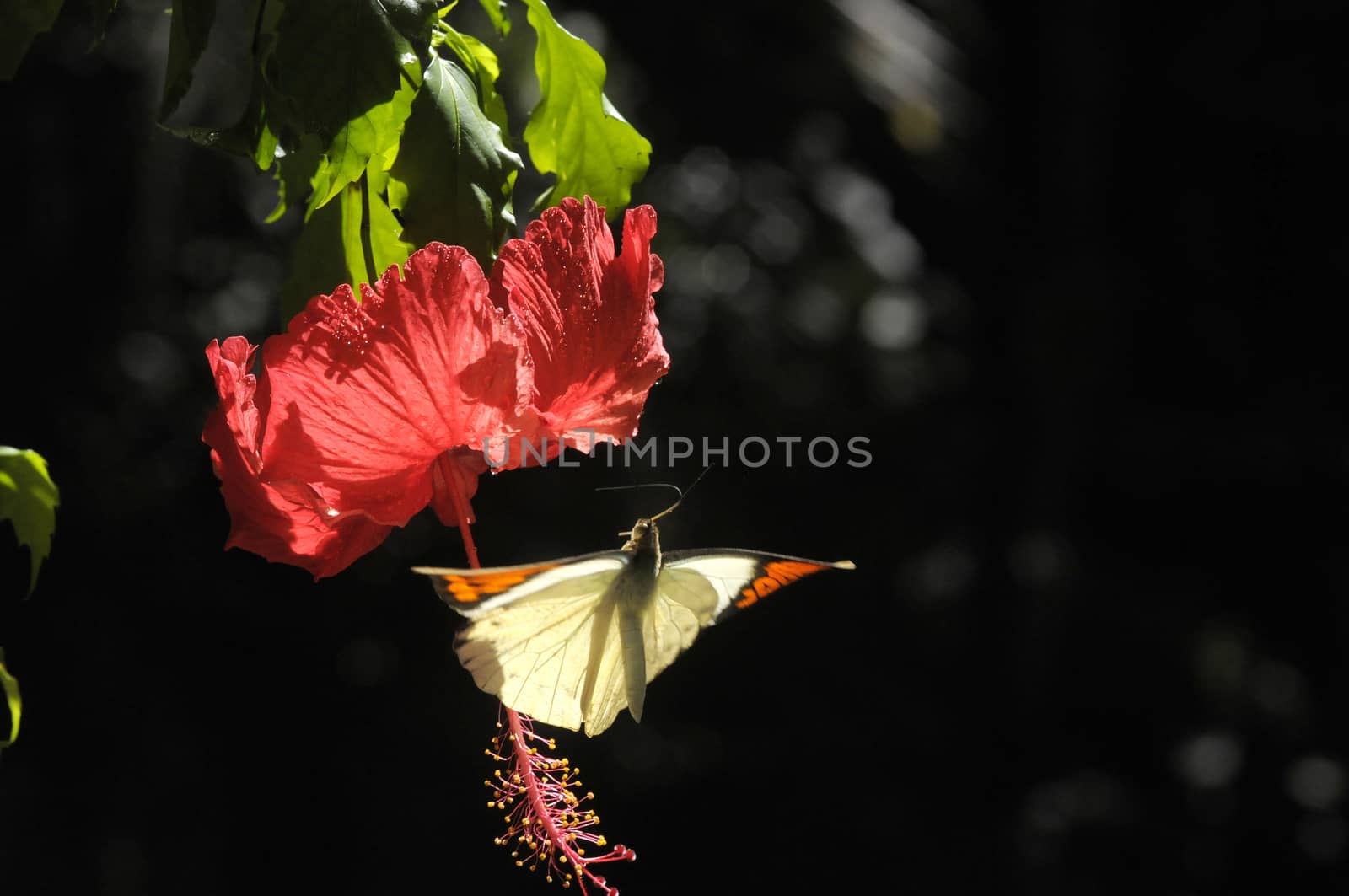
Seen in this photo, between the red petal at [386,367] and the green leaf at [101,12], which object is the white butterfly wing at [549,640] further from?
the green leaf at [101,12]

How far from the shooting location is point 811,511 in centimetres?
340

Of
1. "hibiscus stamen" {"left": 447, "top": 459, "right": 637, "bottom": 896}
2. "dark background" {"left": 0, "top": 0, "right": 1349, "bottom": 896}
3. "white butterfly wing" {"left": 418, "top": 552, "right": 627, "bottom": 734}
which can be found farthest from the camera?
"dark background" {"left": 0, "top": 0, "right": 1349, "bottom": 896}

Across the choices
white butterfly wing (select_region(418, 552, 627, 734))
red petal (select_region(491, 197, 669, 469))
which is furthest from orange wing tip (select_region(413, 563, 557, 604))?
red petal (select_region(491, 197, 669, 469))

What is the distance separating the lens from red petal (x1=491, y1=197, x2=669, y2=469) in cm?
80

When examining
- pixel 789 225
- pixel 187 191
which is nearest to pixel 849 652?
pixel 789 225

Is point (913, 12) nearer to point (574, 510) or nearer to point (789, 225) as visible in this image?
point (789, 225)

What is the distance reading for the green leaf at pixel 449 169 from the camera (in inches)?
31.1

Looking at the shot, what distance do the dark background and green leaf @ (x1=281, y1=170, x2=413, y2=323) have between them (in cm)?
215

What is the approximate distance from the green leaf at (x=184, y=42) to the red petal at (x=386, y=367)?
137 mm

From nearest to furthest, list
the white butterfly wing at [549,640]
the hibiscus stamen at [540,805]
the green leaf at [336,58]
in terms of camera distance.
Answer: the green leaf at [336,58], the white butterfly wing at [549,640], the hibiscus stamen at [540,805]

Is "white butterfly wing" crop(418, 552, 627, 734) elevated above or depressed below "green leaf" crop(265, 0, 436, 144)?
below

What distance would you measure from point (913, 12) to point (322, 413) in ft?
10.3

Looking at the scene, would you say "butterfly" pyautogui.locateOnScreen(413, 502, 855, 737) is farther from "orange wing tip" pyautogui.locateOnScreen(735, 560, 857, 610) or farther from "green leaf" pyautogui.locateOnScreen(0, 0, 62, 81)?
"green leaf" pyautogui.locateOnScreen(0, 0, 62, 81)

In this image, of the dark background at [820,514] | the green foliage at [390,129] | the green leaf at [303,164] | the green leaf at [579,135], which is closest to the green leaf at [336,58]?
the green foliage at [390,129]
